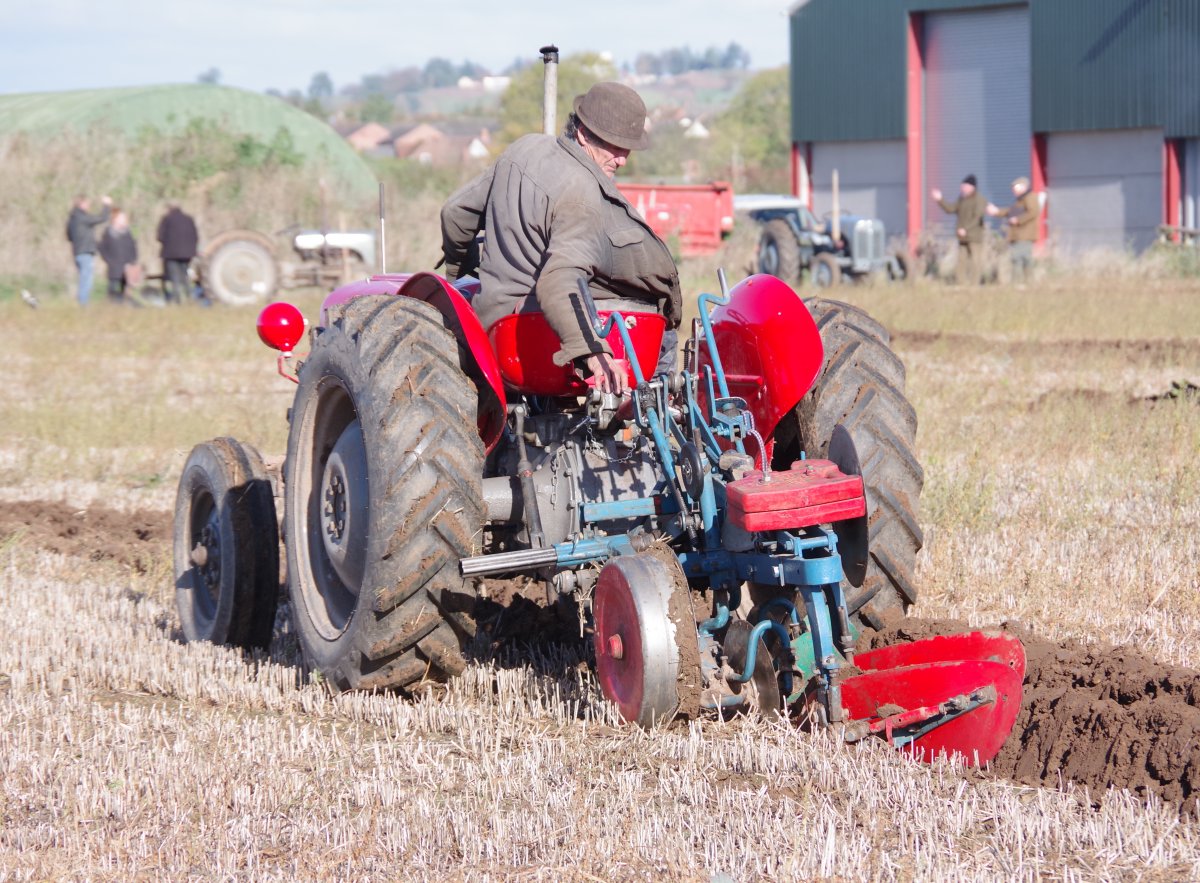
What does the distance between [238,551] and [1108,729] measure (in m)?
3.11

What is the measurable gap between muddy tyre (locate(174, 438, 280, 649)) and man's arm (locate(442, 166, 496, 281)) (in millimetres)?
1129

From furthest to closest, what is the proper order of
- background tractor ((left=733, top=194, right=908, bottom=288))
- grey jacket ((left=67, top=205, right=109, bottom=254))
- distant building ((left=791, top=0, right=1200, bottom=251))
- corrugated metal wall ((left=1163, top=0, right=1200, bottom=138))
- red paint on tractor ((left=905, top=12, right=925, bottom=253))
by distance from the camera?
red paint on tractor ((left=905, top=12, right=925, bottom=253))
distant building ((left=791, top=0, right=1200, bottom=251))
corrugated metal wall ((left=1163, top=0, right=1200, bottom=138))
background tractor ((left=733, top=194, right=908, bottom=288))
grey jacket ((left=67, top=205, right=109, bottom=254))

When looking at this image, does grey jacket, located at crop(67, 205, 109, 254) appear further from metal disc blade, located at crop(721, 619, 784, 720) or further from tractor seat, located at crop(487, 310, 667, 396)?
metal disc blade, located at crop(721, 619, 784, 720)

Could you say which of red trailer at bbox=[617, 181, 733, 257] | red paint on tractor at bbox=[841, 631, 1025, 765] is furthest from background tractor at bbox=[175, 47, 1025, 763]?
red trailer at bbox=[617, 181, 733, 257]

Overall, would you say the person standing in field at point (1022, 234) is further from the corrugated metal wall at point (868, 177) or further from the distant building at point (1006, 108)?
the corrugated metal wall at point (868, 177)

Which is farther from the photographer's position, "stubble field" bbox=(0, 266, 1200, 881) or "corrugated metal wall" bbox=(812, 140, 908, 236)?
"corrugated metal wall" bbox=(812, 140, 908, 236)

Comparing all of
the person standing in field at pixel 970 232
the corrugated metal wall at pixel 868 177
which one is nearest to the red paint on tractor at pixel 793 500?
the person standing in field at pixel 970 232

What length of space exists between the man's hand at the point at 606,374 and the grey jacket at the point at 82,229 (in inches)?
747

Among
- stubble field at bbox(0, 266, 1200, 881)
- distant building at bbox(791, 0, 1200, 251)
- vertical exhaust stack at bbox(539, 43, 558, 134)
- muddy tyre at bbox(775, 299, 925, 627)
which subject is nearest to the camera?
stubble field at bbox(0, 266, 1200, 881)

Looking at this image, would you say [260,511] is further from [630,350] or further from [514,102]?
[514,102]

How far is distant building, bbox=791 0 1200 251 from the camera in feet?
94.4

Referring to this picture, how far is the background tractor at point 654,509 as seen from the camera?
4.15 m

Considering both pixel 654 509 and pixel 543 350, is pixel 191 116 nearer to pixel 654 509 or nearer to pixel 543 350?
pixel 543 350

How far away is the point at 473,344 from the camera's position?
4.75 meters
